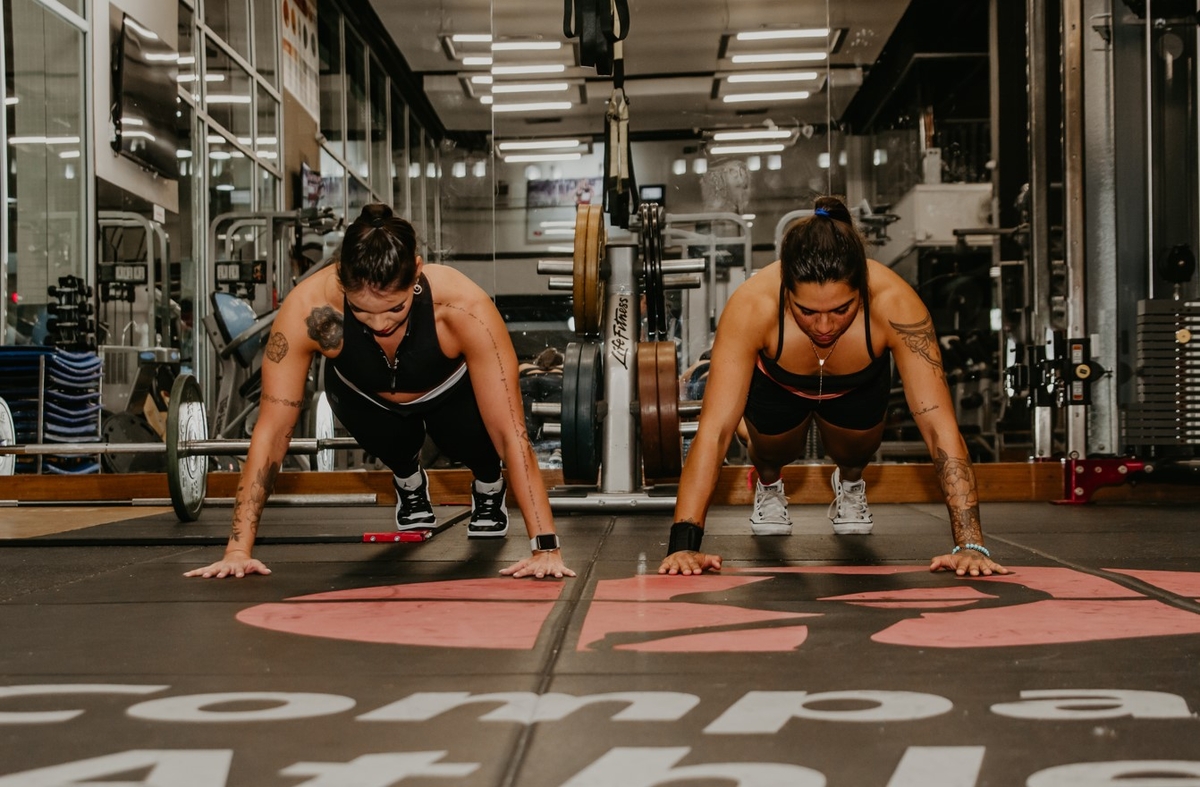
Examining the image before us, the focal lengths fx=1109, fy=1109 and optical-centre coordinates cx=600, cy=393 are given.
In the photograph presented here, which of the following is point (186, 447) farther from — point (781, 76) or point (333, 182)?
point (333, 182)

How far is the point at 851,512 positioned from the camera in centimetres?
344

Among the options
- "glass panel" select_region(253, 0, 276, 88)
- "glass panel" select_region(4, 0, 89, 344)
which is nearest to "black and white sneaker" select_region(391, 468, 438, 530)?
"glass panel" select_region(4, 0, 89, 344)

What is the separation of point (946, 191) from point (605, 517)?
390 centimetres

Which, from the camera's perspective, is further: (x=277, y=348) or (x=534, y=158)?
(x=534, y=158)

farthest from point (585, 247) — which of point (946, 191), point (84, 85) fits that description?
point (84, 85)

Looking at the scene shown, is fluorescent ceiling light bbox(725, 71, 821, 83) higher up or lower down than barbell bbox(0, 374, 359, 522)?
higher up

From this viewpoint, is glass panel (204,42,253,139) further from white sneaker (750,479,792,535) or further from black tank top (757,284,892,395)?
black tank top (757,284,892,395)

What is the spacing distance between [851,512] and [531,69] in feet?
13.9

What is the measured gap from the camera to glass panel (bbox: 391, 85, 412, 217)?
7582mm

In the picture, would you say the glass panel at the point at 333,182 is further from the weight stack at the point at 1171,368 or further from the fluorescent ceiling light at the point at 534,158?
the weight stack at the point at 1171,368

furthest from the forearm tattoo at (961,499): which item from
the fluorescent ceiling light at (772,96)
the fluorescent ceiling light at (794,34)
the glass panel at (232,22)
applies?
the glass panel at (232,22)

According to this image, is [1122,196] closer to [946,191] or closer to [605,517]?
[946,191]

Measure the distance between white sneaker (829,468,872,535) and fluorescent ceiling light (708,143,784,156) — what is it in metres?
3.47

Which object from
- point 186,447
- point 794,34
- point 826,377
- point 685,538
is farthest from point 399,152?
point 685,538
